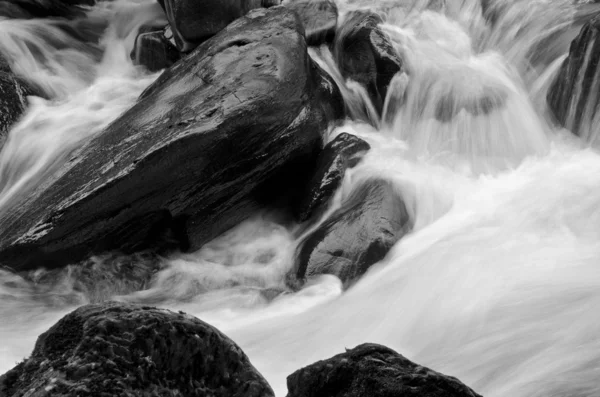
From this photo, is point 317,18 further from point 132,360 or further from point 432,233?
point 132,360

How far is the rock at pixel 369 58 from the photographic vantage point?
825 cm

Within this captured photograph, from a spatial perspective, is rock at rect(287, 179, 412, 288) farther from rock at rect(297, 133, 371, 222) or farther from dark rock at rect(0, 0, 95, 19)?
dark rock at rect(0, 0, 95, 19)

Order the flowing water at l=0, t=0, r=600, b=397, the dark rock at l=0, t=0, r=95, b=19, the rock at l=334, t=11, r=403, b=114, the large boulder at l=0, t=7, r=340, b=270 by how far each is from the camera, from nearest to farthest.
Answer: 1. the flowing water at l=0, t=0, r=600, b=397
2. the large boulder at l=0, t=7, r=340, b=270
3. the rock at l=334, t=11, r=403, b=114
4. the dark rock at l=0, t=0, r=95, b=19

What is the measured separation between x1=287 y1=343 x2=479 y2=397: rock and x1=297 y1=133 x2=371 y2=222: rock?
360 cm

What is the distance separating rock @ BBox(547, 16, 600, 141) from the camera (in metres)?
6.99

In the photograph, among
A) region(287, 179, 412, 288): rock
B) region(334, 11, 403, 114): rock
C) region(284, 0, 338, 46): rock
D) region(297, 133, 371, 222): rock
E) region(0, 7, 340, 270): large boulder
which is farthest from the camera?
region(284, 0, 338, 46): rock

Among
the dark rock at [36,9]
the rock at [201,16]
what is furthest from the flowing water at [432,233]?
the rock at [201,16]

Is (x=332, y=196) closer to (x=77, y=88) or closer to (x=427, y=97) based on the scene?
(x=427, y=97)

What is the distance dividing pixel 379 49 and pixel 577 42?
2174mm

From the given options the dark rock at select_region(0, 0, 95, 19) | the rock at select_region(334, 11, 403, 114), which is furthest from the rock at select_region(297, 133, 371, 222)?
the dark rock at select_region(0, 0, 95, 19)

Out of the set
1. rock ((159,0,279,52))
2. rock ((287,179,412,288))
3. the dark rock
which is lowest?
rock ((287,179,412,288))

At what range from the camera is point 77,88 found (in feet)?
30.6

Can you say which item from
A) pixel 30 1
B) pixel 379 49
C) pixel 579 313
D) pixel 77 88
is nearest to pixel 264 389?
pixel 579 313

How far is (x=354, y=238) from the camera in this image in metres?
6.27
